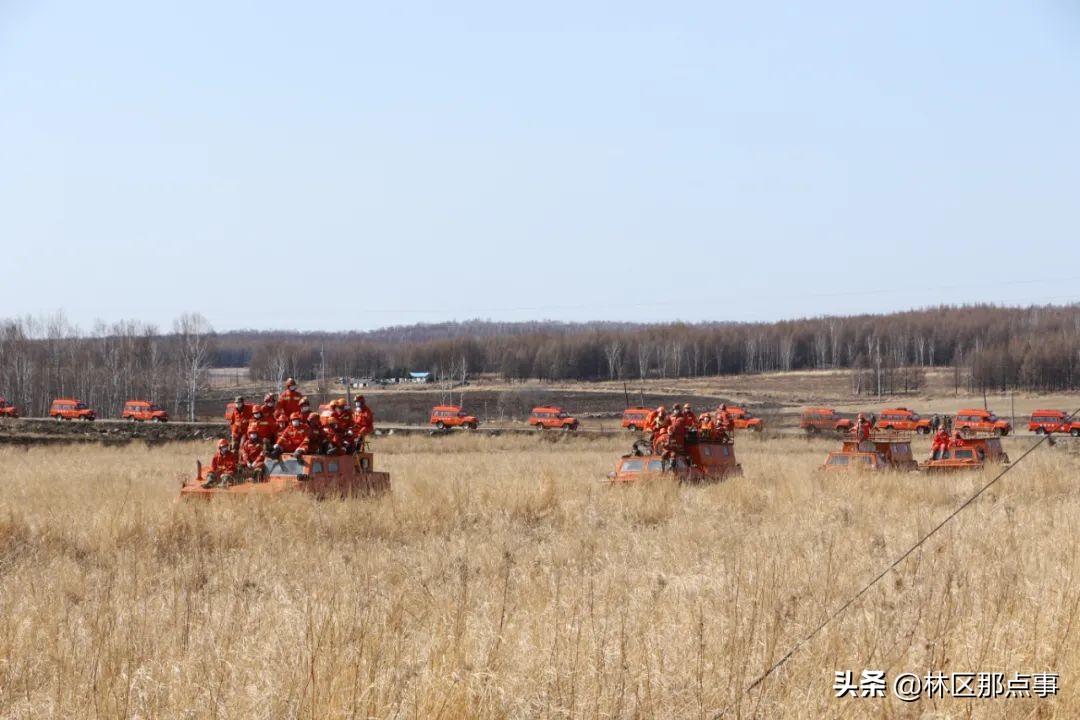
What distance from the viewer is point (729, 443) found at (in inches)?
1043

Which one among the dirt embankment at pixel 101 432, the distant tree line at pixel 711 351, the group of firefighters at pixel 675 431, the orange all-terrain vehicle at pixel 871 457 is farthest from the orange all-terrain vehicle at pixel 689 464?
the distant tree line at pixel 711 351

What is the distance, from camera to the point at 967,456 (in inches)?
1119

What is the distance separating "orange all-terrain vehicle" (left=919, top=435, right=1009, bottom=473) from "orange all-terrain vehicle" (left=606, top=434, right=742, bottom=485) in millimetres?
5726

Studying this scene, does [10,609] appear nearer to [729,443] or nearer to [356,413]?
[356,413]

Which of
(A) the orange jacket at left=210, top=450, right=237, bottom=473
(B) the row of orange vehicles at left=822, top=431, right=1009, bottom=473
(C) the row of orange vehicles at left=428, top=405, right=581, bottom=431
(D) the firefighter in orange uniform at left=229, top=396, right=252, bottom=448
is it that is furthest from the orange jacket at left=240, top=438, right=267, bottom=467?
(C) the row of orange vehicles at left=428, top=405, right=581, bottom=431

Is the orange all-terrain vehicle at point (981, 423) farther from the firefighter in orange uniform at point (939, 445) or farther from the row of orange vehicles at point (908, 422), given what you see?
the firefighter in orange uniform at point (939, 445)

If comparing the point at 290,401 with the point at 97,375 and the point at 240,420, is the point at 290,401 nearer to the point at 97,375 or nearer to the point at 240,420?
the point at 240,420

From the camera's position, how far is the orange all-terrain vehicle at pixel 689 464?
22.6 meters

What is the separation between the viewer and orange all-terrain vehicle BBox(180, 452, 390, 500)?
17.8 m

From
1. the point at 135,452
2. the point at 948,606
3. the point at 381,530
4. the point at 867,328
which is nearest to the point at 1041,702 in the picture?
the point at 948,606

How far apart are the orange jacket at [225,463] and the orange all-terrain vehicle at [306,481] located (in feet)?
0.84

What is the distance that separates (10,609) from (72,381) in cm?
9674

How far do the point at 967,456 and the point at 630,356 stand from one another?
129 m

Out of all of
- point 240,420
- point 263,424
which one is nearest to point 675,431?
point 263,424
